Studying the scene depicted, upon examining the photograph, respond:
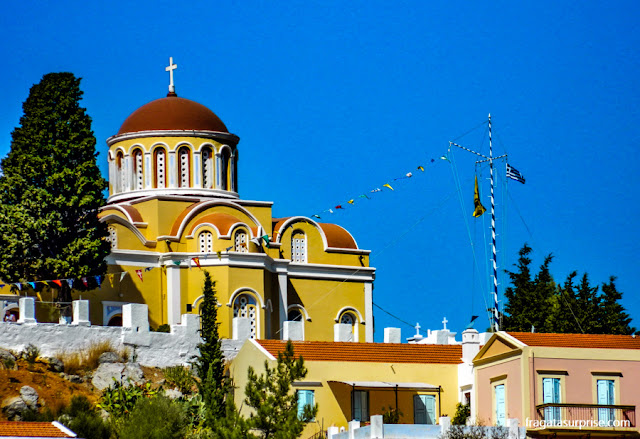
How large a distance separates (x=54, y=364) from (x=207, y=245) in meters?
12.5

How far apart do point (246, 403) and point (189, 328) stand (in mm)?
10321

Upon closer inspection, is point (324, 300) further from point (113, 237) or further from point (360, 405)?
point (360, 405)

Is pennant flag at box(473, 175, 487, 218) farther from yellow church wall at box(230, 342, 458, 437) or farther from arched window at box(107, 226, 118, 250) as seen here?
arched window at box(107, 226, 118, 250)

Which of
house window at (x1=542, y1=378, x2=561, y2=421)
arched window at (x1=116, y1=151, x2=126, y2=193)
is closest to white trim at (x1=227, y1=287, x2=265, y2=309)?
arched window at (x1=116, y1=151, x2=126, y2=193)

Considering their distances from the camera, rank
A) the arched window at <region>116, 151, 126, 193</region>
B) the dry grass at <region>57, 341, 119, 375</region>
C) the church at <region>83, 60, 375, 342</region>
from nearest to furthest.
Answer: the dry grass at <region>57, 341, 119, 375</region>
the church at <region>83, 60, 375, 342</region>
the arched window at <region>116, 151, 126, 193</region>

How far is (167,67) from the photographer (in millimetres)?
76875

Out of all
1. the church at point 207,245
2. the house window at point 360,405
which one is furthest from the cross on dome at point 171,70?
the house window at point 360,405

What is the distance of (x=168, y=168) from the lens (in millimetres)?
73625

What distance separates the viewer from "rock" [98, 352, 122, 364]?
197 ft

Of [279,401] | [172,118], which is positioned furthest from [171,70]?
[279,401]

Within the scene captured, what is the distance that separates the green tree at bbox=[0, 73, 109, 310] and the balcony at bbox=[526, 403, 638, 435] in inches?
780

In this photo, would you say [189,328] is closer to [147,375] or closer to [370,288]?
[147,375]

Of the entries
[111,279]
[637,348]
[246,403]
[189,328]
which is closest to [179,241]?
[111,279]

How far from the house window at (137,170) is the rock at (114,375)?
15.4 m
